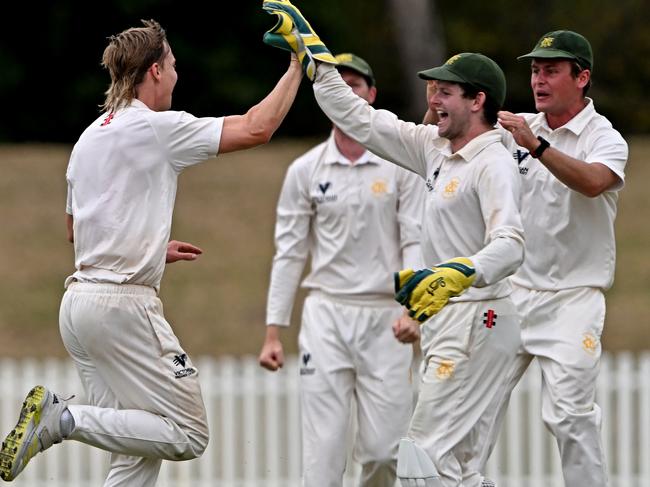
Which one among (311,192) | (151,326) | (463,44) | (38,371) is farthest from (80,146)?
(463,44)

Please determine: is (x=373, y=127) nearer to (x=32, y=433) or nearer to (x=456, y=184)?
(x=456, y=184)

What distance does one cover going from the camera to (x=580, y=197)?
6.48 meters

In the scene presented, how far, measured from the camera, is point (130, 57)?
232 inches

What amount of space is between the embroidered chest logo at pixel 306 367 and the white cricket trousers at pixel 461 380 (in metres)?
1.34

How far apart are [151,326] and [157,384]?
25 cm

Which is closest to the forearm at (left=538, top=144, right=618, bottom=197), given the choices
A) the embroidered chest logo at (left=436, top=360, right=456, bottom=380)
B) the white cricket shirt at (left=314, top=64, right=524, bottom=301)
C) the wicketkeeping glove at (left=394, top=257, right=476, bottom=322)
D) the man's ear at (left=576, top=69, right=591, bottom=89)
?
the white cricket shirt at (left=314, top=64, right=524, bottom=301)

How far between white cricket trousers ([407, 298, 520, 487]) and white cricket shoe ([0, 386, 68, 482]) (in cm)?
152

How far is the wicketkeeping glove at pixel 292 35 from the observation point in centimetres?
607

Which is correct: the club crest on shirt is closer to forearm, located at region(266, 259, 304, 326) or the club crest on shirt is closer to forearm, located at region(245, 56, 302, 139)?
forearm, located at region(266, 259, 304, 326)

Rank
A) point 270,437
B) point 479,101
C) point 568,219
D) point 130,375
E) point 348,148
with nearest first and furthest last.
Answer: point 130,375
point 479,101
point 568,219
point 348,148
point 270,437

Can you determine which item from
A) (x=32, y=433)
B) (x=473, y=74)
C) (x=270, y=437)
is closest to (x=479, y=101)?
(x=473, y=74)

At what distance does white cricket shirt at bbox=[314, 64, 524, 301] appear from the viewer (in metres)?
5.65

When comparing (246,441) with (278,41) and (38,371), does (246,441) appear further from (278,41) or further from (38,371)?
(278,41)

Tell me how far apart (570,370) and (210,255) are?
11257 mm
